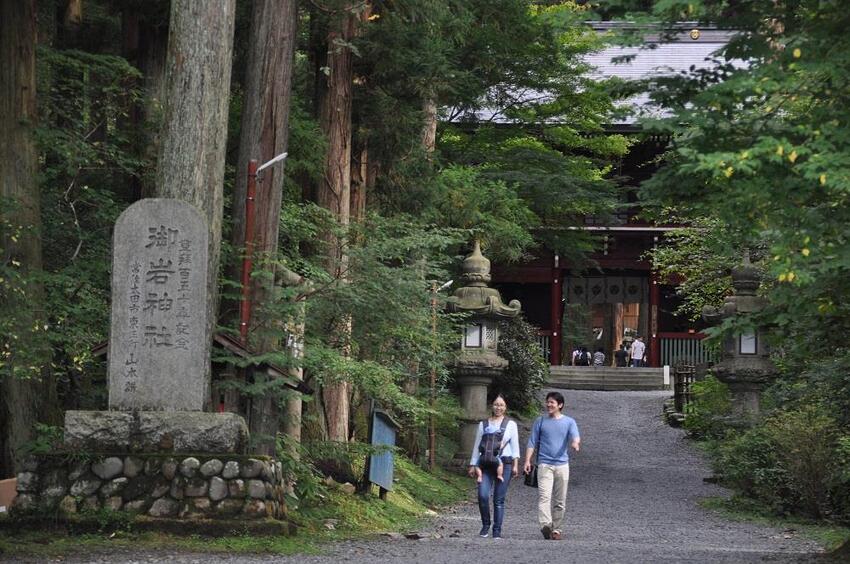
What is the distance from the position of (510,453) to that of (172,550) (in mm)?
Result: 3868

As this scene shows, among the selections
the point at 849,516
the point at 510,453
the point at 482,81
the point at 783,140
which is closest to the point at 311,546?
the point at 510,453

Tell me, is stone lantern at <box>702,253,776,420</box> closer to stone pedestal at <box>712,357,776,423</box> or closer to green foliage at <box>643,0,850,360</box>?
stone pedestal at <box>712,357,776,423</box>

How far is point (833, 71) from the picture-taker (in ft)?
29.5

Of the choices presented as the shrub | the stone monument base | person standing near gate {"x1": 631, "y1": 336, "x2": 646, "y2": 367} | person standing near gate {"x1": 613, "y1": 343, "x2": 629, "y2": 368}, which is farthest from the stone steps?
the stone monument base

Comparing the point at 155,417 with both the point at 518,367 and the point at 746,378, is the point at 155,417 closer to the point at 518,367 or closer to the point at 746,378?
the point at 746,378

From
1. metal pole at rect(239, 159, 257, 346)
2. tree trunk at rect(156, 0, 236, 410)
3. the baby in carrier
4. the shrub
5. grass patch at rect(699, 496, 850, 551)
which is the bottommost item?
grass patch at rect(699, 496, 850, 551)

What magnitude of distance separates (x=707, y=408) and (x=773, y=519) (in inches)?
420

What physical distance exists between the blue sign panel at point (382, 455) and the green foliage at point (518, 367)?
11.2 m

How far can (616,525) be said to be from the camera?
56.4 ft

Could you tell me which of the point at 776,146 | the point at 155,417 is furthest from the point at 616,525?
the point at 776,146

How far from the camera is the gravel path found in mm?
11352

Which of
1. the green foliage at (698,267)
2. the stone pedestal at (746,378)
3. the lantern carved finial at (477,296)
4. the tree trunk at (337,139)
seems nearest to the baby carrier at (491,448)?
the tree trunk at (337,139)

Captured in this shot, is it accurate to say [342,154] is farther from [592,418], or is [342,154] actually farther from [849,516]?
[592,418]

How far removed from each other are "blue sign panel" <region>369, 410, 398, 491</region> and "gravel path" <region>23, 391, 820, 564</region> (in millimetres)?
801
